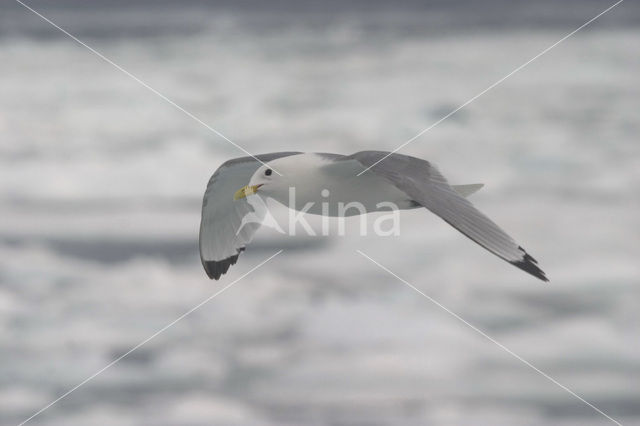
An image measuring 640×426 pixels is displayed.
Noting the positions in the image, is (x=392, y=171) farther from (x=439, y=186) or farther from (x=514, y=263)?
(x=514, y=263)

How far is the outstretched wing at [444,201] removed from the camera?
4.54m

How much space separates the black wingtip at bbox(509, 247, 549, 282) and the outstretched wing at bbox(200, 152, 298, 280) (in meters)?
3.13

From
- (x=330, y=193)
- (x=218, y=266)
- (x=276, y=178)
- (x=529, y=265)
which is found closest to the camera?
(x=529, y=265)

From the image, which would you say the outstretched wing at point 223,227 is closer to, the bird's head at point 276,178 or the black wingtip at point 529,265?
the bird's head at point 276,178

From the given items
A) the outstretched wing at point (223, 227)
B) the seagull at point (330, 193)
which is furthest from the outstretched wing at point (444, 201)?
the outstretched wing at point (223, 227)

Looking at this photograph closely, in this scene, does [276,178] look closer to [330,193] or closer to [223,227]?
[330,193]

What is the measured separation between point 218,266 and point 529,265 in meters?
3.38

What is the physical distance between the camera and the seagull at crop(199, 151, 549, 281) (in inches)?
186

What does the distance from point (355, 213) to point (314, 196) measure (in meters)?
0.30

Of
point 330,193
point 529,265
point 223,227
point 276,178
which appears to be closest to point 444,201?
point 529,265

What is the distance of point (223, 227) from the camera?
7379 millimetres

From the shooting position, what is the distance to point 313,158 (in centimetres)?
625

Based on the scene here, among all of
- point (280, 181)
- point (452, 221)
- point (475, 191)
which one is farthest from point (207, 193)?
point (452, 221)

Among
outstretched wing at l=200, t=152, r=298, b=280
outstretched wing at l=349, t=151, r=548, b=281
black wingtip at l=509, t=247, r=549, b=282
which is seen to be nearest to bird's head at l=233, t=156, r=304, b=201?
outstretched wing at l=349, t=151, r=548, b=281
